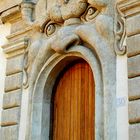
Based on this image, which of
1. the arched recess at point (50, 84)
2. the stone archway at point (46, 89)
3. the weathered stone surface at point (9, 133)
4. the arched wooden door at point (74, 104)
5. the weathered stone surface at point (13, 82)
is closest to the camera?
the arched recess at point (50, 84)

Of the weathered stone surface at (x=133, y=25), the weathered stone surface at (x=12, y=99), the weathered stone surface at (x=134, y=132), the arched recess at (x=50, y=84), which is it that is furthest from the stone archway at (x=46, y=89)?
the weathered stone surface at (x=134, y=132)

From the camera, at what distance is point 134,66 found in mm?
5930

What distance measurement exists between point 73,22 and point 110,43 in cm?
105

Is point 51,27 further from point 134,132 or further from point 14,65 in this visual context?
point 134,132

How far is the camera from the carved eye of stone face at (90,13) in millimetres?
6898

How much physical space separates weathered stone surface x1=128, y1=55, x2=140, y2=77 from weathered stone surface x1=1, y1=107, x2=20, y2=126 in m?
2.65

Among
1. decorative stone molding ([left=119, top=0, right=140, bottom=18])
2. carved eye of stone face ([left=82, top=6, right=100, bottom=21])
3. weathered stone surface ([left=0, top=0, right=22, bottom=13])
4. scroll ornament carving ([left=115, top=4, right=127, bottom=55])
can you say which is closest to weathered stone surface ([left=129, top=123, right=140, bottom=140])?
scroll ornament carving ([left=115, top=4, right=127, bottom=55])

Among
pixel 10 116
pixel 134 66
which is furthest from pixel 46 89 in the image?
pixel 134 66

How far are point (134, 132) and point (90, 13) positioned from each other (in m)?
2.36

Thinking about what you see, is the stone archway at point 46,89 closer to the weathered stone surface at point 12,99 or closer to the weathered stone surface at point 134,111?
the weathered stone surface at point 12,99

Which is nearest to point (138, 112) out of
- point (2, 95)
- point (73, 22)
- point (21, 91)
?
point (73, 22)

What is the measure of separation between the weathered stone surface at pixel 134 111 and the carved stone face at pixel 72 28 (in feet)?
4.11

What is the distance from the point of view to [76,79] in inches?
287

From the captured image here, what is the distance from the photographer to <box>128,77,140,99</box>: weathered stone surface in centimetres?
577
